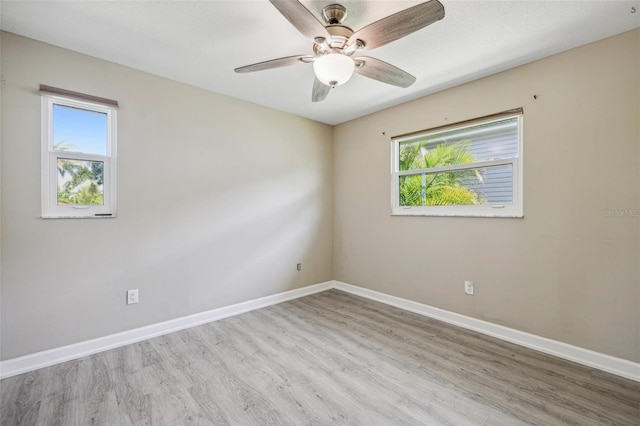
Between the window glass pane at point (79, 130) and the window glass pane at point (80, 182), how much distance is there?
0.36 feet

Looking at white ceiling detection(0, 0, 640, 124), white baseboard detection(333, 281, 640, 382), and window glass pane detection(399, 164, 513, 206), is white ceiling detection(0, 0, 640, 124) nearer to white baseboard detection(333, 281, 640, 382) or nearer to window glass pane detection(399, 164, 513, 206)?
window glass pane detection(399, 164, 513, 206)

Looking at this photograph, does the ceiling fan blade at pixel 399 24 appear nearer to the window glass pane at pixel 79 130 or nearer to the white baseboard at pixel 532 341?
the window glass pane at pixel 79 130

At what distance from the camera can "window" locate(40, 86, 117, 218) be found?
215 centimetres

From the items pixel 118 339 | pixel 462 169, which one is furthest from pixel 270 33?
pixel 118 339

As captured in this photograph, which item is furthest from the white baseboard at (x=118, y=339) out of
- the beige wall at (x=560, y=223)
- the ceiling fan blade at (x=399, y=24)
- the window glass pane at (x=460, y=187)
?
the ceiling fan blade at (x=399, y=24)

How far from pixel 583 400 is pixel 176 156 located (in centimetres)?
362

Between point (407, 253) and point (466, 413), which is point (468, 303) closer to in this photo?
point (407, 253)

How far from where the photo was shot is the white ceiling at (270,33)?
5.70 ft

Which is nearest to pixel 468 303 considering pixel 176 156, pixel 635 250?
pixel 635 250

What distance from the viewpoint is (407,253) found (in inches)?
129

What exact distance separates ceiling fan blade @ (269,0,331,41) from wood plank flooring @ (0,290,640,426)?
7.08 feet

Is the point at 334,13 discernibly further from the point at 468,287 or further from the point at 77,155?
the point at 468,287

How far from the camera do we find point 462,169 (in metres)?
2.87

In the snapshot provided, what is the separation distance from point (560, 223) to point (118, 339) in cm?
380
